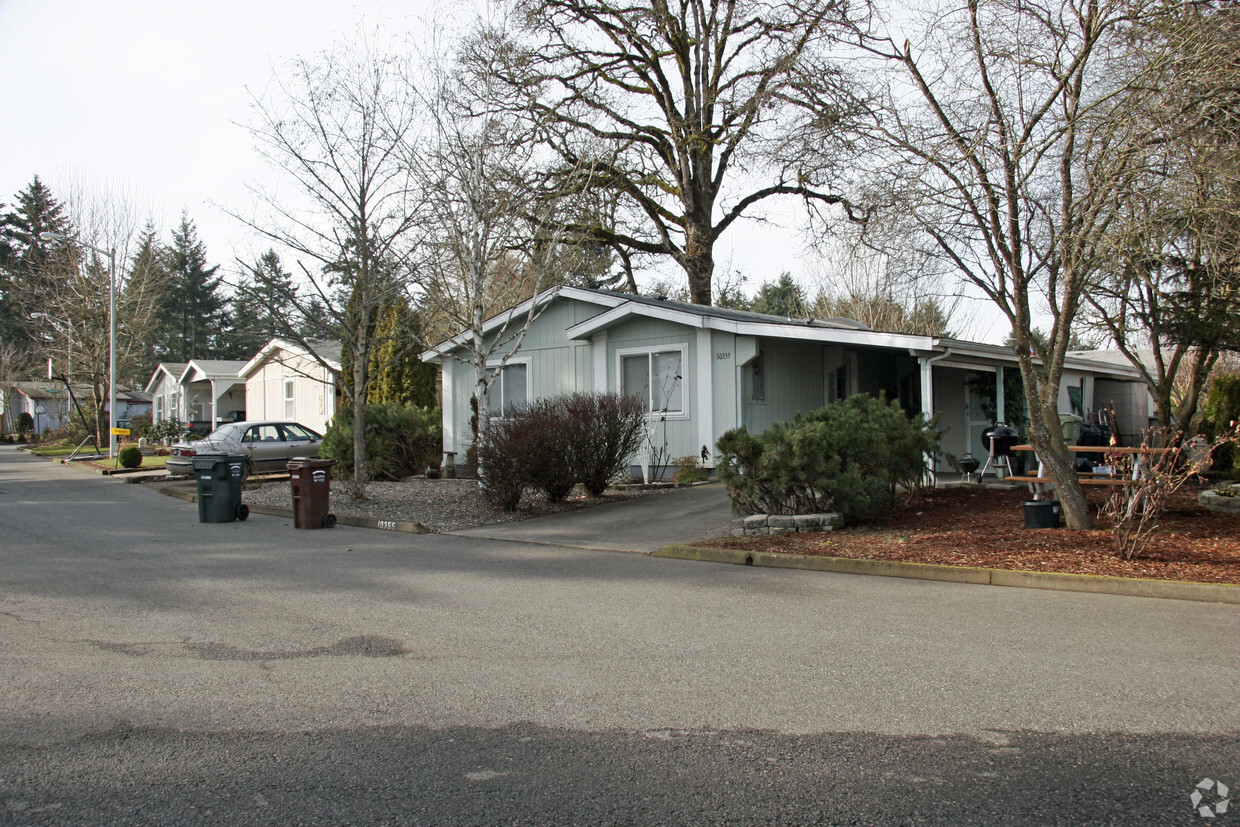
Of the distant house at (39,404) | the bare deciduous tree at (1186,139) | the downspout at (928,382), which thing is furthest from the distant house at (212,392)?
the bare deciduous tree at (1186,139)

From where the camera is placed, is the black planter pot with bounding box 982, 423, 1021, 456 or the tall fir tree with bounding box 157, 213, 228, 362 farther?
the tall fir tree with bounding box 157, 213, 228, 362

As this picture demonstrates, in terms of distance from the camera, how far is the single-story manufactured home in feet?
56.2

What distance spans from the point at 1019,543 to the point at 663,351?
939 cm

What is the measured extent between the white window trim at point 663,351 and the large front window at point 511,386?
278 centimetres

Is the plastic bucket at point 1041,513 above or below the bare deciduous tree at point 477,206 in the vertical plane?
below

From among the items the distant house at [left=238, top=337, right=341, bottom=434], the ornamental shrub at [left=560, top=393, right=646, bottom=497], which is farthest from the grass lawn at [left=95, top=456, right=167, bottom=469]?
the ornamental shrub at [left=560, top=393, right=646, bottom=497]

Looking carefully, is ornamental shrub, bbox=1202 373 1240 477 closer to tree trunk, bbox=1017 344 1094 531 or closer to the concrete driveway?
tree trunk, bbox=1017 344 1094 531

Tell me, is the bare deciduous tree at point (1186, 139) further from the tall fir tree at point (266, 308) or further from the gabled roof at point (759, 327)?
the tall fir tree at point (266, 308)

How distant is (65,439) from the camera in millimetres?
45938

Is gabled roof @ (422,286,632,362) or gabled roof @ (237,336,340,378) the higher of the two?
gabled roof @ (237,336,340,378)

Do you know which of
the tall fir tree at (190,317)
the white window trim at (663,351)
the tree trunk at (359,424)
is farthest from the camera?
the tall fir tree at (190,317)

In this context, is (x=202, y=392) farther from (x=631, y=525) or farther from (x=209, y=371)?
(x=631, y=525)

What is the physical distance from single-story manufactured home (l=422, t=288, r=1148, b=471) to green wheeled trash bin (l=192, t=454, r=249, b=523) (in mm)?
4354

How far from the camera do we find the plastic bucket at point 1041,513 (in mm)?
10883
